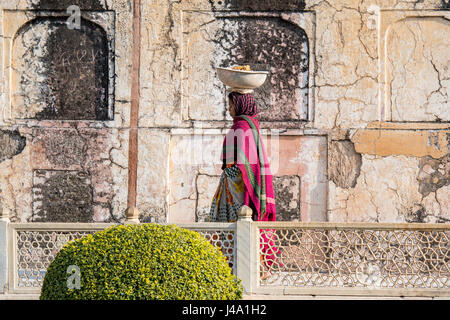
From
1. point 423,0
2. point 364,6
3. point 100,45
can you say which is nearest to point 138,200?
point 100,45

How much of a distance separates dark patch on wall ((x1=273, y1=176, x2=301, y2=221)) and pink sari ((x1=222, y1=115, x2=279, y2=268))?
1559 mm

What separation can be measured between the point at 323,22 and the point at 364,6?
476 mm

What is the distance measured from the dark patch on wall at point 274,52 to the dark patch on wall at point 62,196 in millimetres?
2053

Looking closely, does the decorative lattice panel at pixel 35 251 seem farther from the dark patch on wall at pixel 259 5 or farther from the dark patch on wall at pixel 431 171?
the dark patch on wall at pixel 431 171

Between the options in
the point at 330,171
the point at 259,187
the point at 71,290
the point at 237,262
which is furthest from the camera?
the point at 330,171

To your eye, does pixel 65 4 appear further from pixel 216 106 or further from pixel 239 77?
pixel 239 77

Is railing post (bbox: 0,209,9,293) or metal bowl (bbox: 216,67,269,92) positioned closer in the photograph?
railing post (bbox: 0,209,9,293)

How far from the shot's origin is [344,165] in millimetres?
8367

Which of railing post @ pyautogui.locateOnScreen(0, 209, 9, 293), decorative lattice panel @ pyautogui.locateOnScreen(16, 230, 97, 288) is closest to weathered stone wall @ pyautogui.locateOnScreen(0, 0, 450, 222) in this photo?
decorative lattice panel @ pyautogui.locateOnScreen(16, 230, 97, 288)

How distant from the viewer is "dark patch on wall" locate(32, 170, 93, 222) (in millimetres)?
8508


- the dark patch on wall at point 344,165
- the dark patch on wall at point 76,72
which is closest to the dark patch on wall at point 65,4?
the dark patch on wall at point 76,72

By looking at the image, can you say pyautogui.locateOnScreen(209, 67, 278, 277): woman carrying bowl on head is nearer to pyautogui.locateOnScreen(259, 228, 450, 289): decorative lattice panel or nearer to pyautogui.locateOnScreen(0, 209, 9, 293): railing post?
pyautogui.locateOnScreen(259, 228, 450, 289): decorative lattice panel

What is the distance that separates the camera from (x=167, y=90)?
8.54m

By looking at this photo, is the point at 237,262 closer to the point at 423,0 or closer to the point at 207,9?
the point at 207,9
